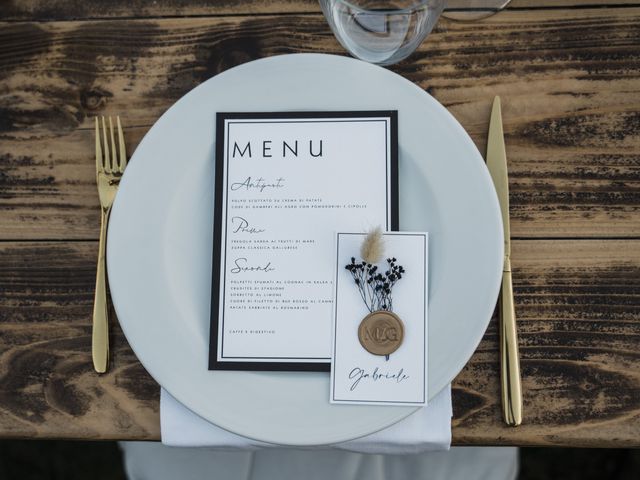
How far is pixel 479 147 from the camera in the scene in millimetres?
572

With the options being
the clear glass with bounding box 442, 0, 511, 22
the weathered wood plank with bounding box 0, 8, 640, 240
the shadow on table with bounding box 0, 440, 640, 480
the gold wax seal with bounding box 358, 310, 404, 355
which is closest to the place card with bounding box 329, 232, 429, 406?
the gold wax seal with bounding box 358, 310, 404, 355

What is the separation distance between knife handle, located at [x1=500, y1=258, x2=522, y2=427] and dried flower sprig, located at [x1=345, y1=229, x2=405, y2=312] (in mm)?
108

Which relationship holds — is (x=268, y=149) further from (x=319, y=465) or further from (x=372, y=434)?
(x=319, y=465)

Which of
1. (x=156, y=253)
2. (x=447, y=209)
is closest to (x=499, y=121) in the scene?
(x=447, y=209)

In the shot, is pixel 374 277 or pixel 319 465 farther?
pixel 319 465

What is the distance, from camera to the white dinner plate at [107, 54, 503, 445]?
488 millimetres

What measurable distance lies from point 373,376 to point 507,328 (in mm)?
136

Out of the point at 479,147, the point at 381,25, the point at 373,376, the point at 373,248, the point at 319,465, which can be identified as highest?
the point at 381,25

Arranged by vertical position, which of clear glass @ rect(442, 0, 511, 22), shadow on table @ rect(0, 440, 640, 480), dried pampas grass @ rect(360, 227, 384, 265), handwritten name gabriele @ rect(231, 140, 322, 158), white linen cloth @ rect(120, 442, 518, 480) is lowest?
shadow on table @ rect(0, 440, 640, 480)

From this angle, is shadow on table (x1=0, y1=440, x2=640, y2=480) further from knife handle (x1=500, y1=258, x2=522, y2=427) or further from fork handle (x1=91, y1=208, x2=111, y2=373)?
knife handle (x1=500, y1=258, x2=522, y2=427)

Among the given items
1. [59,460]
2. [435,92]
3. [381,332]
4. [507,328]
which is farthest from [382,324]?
[59,460]

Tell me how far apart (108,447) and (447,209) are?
1.00 m

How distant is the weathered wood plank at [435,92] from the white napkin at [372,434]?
185 millimetres

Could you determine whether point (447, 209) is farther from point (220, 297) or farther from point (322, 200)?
point (220, 297)
